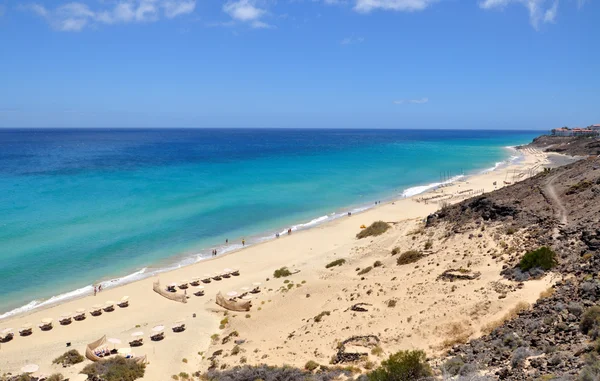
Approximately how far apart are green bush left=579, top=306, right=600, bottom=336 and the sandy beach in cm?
407

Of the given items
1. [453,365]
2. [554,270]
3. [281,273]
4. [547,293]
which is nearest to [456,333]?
[453,365]

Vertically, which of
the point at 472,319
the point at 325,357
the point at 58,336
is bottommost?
the point at 58,336

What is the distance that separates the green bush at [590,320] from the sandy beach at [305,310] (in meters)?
4.07

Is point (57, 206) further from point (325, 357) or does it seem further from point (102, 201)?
point (325, 357)

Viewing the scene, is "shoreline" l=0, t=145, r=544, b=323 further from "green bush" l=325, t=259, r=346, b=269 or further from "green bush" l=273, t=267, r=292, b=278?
"green bush" l=325, t=259, r=346, b=269

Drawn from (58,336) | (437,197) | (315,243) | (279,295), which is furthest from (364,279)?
(437,197)

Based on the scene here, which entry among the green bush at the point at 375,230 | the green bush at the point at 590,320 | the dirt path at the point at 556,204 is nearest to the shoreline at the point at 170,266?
the green bush at the point at 375,230

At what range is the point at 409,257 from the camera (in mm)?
28672

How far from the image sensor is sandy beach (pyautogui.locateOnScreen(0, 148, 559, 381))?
1883 cm

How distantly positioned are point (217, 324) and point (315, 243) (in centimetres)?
1752

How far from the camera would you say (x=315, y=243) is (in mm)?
41031

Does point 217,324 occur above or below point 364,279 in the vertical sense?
below

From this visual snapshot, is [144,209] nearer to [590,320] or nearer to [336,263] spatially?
[336,263]

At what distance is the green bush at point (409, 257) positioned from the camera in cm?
2820
